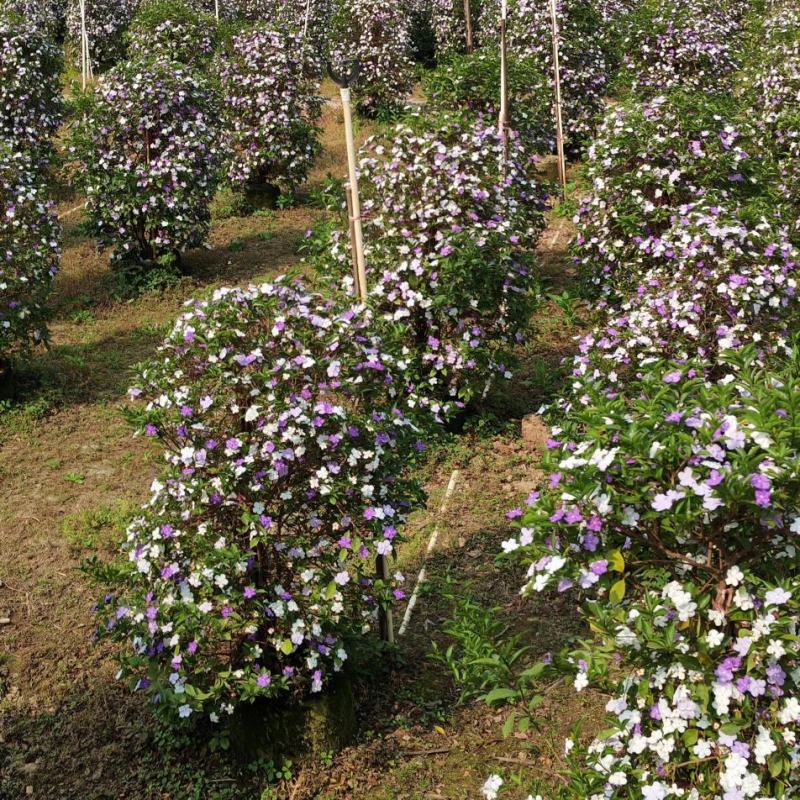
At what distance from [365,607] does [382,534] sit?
0.41 metres

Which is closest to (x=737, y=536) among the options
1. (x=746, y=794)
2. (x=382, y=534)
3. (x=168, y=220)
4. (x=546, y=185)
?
(x=746, y=794)

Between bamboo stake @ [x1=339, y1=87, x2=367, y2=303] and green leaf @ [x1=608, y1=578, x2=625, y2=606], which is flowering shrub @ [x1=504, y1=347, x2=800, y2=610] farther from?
bamboo stake @ [x1=339, y1=87, x2=367, y2=303]

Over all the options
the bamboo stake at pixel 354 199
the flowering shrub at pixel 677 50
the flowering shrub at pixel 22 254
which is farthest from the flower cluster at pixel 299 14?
the bamboo stake at pixel 354 199

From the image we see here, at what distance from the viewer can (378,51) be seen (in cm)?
1772

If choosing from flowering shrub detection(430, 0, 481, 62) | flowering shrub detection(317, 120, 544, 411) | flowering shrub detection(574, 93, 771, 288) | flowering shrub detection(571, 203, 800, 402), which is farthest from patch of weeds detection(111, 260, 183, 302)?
flowering shrub detection(430, 0, 481, 62)

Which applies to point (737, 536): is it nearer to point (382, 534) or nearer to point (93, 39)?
point (382, 534)

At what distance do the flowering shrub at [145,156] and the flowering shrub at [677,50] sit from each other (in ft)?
22.5

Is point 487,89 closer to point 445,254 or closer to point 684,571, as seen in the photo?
point 445,254

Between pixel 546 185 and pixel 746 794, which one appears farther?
pixel 546 185

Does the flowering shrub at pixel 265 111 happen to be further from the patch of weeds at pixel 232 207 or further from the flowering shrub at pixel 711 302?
the flowering shrub at pixel 711 302

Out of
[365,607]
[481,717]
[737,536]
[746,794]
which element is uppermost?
[737,536]

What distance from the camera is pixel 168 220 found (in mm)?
10414

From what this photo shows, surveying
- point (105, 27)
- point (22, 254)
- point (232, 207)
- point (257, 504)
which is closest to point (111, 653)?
point (257, 504)

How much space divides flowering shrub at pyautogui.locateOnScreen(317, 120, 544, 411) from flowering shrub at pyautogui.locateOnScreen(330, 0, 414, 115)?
36.9 ft
